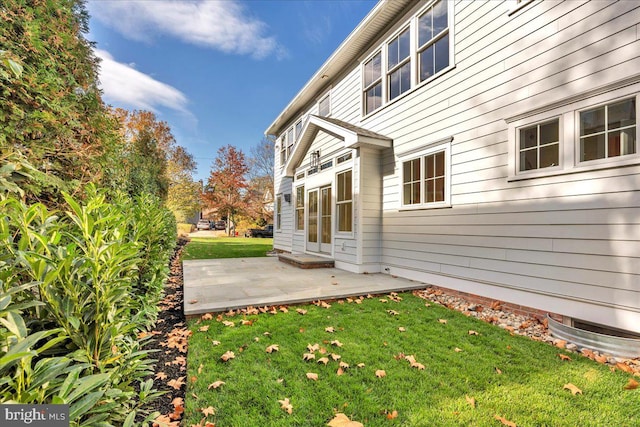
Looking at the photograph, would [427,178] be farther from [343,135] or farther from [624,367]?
[624,367]

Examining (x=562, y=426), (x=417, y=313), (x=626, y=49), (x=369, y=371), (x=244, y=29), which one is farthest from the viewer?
(x=244, y=29)

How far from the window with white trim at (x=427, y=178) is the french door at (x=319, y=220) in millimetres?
2740

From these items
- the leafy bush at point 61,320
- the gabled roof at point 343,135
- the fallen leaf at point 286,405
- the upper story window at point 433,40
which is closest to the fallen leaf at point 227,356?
the fallen leaf at point 286,405

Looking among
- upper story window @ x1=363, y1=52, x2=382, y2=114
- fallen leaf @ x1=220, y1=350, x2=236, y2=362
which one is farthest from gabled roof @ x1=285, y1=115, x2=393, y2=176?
fallen leaf @ x1=220, y1=350, x2=236, y2=362

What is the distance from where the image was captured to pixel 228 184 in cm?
2827

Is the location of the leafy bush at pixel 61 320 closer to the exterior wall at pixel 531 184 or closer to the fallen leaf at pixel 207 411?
the fallen leaf at pixel 207 411

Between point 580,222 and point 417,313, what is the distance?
2406 mm

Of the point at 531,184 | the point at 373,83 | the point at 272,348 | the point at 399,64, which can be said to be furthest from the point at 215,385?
the point at 373,83

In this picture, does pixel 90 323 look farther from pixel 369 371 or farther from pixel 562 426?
pixel 562 426

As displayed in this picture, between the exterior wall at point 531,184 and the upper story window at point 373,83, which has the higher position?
Answer: the upper story window at point 373,83

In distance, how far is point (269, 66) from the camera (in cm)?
2125

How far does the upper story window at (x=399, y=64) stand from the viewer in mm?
6656

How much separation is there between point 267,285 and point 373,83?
5.69 m

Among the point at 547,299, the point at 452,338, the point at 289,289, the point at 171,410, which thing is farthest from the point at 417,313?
the point at 171,410
